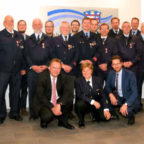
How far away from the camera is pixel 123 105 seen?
3730mm

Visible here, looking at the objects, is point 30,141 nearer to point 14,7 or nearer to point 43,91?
point 43,91

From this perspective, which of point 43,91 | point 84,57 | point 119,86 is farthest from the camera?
point 84,57

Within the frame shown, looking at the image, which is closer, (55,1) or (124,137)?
(124,137)

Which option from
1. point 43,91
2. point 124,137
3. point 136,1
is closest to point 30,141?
point 43,91

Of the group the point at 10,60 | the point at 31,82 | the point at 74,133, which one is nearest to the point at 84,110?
the point at 74,133

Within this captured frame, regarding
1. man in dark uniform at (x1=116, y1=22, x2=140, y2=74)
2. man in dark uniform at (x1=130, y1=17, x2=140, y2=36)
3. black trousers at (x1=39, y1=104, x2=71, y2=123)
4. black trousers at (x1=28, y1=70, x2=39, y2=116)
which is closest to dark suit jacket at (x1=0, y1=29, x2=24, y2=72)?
black trousers at (x1=28, y1=70, x2=39, y2=116)

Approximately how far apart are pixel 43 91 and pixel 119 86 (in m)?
1.31

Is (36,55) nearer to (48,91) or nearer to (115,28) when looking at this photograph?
(48,91)

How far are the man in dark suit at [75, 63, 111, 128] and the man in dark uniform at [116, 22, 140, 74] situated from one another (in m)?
0.87

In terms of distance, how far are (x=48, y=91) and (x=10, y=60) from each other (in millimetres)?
817

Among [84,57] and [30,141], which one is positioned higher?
[84,57]

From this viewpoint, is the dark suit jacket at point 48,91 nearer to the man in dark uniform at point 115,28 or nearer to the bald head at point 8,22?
the bald head at point 8,22

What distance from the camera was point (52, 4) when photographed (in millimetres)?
5312

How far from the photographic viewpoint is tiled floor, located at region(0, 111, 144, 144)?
314cm
